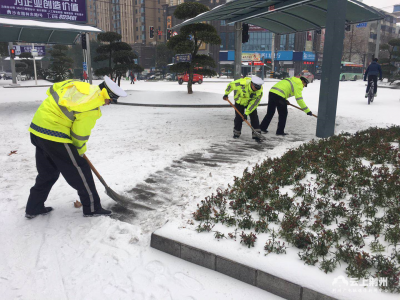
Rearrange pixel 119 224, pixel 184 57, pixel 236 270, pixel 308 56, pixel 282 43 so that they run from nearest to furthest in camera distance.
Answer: pixel 236 270 → pixel 119 224 → pixel 184 57 → pixel 308 56 → pixel 282 43

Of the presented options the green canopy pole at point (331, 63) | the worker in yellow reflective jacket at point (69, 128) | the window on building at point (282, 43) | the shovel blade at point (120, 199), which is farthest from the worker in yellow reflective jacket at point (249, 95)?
the window on building at point (282, 43)

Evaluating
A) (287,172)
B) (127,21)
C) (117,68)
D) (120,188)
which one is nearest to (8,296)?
(120,188)

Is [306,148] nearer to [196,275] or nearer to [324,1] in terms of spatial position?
[196,275]

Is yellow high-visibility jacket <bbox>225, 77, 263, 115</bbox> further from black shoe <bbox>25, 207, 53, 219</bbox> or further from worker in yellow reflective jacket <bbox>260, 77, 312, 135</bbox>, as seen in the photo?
black shoe <bbox>25, 207, 53, 219</bbox>

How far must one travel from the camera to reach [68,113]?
3.40 m

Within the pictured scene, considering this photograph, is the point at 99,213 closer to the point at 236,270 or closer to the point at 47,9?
the point at 236,270

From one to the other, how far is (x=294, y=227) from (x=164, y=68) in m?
57.9

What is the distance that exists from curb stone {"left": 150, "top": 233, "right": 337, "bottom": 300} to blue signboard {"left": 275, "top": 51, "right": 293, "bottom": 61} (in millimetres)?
63455

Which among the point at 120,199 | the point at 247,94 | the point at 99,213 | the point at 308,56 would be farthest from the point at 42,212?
the point at 308,56

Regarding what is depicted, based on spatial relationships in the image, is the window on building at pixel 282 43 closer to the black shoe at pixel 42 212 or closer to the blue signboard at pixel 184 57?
the blue signboard at pixel 184 57

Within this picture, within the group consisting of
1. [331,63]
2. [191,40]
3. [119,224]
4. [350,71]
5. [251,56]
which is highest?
[251,56]

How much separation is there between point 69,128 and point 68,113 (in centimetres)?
20

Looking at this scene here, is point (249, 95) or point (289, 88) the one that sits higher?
point (289, 88)

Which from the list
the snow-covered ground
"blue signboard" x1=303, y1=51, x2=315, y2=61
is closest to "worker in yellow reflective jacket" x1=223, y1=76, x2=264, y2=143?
the snow-covered ground
